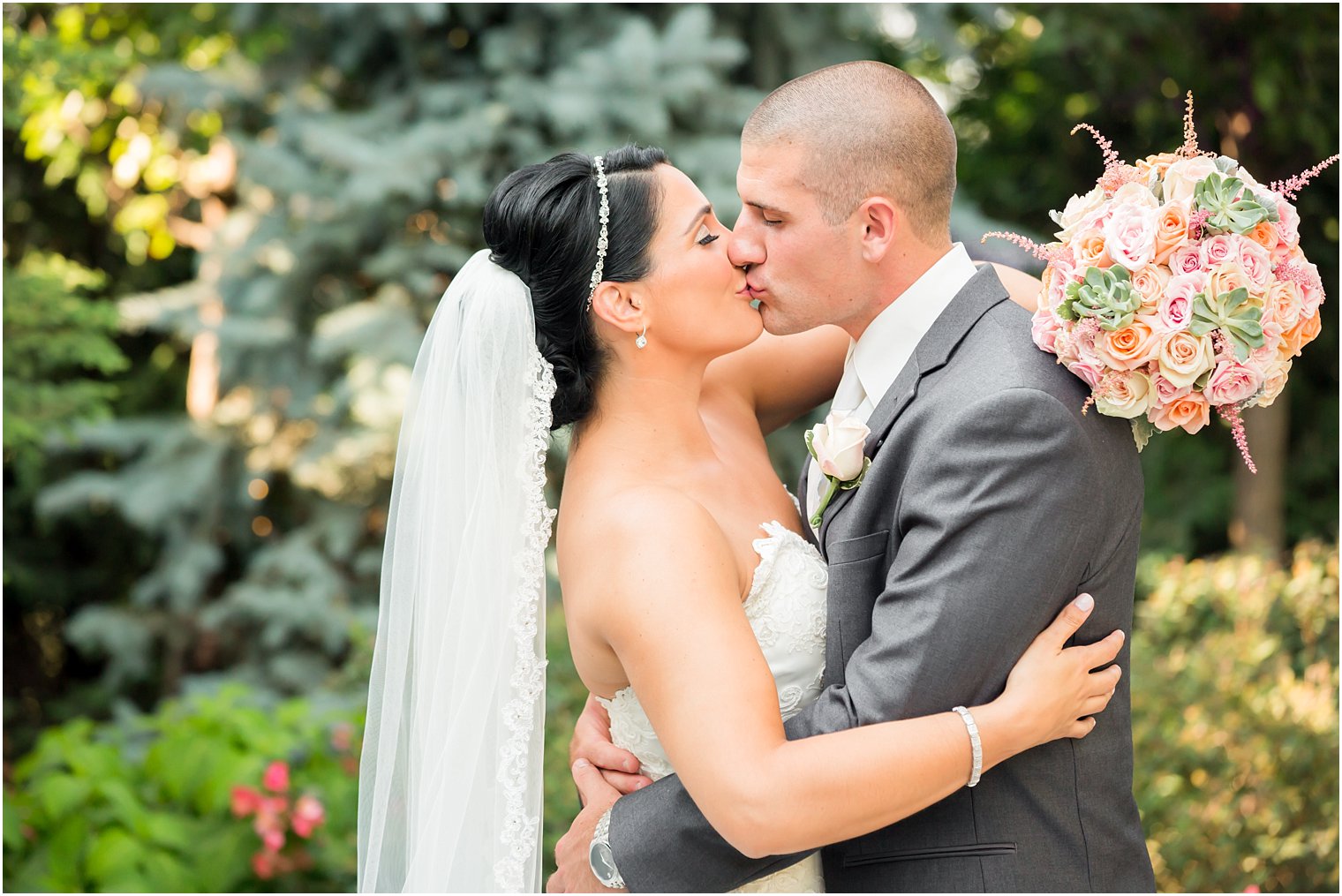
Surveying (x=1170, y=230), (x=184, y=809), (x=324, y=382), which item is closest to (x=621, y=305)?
(x=1170, y=230)

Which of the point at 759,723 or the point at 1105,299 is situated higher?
the point at 1105,299

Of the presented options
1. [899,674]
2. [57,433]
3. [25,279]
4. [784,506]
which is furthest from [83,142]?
[899,674]

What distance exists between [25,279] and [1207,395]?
4586mm

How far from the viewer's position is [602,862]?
104 inches

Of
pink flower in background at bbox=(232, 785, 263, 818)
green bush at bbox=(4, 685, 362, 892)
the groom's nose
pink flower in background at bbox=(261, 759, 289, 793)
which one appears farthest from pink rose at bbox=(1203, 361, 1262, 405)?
pink flower in background at bbox=(232, 785, 263, 818)

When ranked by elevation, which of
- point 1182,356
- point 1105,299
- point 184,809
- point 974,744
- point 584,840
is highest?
point 1105,299

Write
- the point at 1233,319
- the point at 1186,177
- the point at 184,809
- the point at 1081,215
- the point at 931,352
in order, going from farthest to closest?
1. the point at 184,809
2. the point at 931,352
3. the point at 1081,215
4. the point at 1186,177
5. the point at 1233,319

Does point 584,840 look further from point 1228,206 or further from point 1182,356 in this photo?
point 1228,206

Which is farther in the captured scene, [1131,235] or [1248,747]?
[1248,747]

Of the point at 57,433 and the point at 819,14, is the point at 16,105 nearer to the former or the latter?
the point at 57,433

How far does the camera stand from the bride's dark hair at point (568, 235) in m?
2.72

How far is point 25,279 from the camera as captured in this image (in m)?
4.93

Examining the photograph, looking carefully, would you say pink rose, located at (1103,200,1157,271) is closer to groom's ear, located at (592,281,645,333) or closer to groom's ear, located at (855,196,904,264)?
groom's ear, located at (855,196,904,264)

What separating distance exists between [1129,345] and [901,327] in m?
0.63
